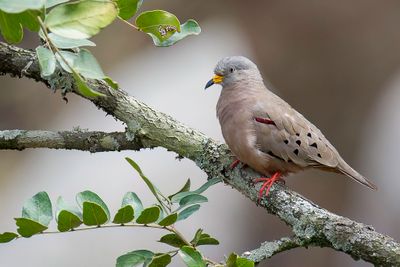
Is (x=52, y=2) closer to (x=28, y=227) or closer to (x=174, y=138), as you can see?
(x=28, y=227)

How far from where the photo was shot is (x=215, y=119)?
20.3 feet

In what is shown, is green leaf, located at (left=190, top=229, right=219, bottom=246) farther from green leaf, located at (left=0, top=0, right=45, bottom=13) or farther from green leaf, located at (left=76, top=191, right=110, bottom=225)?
green leaf, located at (left=0, top=0, right=45, bottom=13)

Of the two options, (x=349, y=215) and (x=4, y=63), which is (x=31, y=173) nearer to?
(x=349, y=215)

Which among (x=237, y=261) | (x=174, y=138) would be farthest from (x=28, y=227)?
(x=174, y=138)

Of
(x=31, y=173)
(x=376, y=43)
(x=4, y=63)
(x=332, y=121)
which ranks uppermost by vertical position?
(x=4, y=63)

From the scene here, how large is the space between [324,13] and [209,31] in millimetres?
1060

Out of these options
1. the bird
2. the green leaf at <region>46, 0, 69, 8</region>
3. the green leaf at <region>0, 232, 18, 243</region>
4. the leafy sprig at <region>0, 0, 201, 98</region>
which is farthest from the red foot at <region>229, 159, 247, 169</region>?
the green leaf at <region>46, 0, 69, 8</region>

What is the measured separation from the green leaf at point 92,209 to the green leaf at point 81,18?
0.61 meters

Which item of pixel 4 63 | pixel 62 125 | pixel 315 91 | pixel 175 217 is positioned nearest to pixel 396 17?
pixel 315 91

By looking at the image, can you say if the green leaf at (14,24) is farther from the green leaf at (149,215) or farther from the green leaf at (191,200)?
the green leaf at (191,200)

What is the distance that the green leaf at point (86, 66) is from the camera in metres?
1.55

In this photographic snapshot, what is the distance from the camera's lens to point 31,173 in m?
6.21

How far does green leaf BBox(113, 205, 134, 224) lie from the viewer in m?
1.99

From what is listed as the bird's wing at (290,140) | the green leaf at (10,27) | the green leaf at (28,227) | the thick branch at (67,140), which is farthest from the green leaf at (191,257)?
the bird's wing at (290,140)
